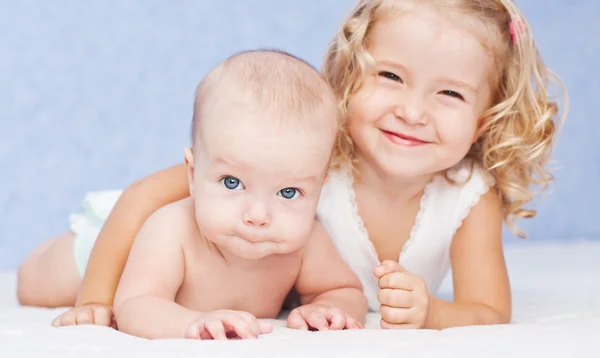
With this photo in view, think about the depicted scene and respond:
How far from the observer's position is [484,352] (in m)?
1.12

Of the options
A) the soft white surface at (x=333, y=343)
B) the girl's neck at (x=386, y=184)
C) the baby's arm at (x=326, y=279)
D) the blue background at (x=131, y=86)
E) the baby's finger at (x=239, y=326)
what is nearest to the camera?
the soft white surface at (x=333, y=343)

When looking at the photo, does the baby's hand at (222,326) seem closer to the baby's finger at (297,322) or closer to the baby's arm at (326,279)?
the baby's finger at (297,322)

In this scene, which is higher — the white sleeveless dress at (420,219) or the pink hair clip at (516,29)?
the pink hair clip at (516,29)

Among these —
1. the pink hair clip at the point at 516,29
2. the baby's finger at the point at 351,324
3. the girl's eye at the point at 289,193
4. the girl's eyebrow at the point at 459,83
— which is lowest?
the baby's finger at the point at 351,324

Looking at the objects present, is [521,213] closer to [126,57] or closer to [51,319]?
[51,319]

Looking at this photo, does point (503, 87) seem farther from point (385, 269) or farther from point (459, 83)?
point (385, 269)

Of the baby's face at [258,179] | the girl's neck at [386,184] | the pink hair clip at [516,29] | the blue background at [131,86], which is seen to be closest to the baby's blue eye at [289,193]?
the baby's face at [258,179]

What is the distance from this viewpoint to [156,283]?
1.42 meters

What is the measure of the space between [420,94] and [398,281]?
402 millimetres

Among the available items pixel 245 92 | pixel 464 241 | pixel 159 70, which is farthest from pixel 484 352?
pixel 159 70

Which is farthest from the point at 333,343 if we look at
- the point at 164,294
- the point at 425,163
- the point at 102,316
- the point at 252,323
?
the point at 425,163

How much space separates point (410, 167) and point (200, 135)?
473 mm

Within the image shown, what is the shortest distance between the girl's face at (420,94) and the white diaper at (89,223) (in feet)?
2.05

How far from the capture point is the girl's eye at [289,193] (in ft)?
4.41
